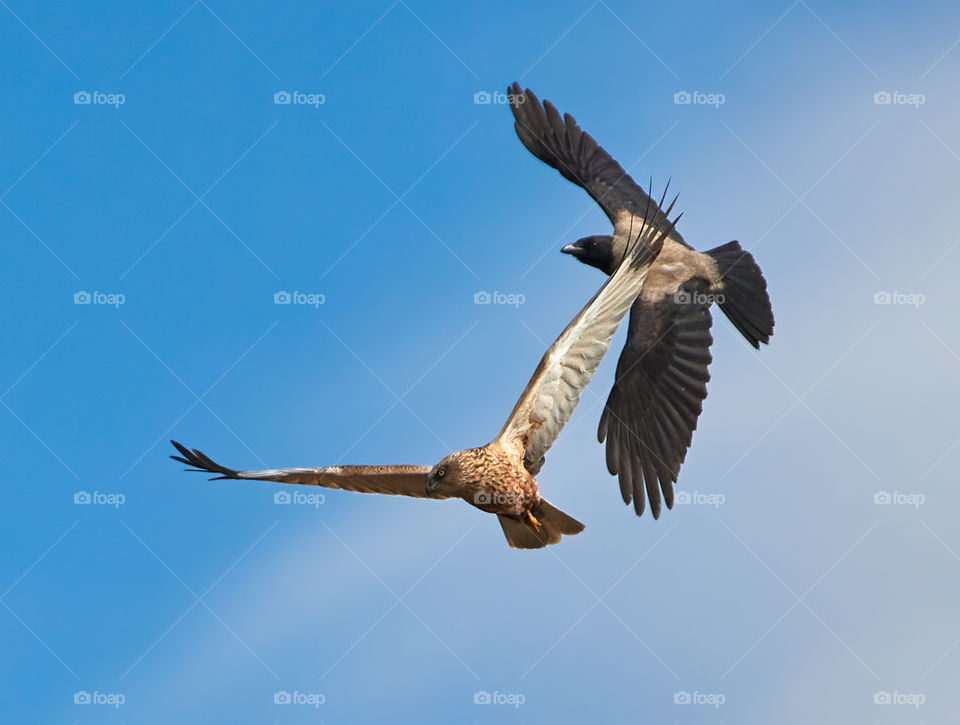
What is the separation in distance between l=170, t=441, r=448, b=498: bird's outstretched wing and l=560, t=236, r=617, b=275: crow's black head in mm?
5400

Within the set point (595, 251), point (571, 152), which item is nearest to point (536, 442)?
point (595, 251)

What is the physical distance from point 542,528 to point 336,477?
2054 mm

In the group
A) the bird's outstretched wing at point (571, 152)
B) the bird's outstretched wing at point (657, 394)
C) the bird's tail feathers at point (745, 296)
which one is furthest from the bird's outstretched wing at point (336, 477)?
the bird's outstretched wing at point (571, 152)

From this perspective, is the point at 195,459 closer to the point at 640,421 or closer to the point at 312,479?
the point at 312,479

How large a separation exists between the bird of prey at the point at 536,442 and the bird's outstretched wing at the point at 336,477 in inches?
1.2

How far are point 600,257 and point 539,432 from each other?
564cm

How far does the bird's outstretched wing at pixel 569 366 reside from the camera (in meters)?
12.0

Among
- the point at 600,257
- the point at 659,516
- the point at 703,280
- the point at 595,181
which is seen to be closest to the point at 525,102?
the point at 595,181

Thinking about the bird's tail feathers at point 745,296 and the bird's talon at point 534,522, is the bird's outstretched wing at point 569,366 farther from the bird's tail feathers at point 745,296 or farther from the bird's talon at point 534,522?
the bird's tail feathers at point 745,296

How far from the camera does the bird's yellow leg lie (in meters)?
12.5

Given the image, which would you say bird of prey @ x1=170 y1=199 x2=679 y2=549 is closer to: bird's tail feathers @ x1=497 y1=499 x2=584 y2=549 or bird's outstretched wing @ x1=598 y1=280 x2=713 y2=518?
bird's tail feathers @ x1=497 y1=499 x2=584 y2=549

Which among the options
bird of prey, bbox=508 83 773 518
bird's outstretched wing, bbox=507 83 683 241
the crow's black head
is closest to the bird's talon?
bird of prey, bbox=508 83 773 518

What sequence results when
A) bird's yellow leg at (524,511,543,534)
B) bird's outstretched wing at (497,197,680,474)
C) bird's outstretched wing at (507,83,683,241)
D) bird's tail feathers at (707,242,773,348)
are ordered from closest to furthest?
bird's outstretched wing at (497,197,680,474) < bird's yellow leg at (524,511,543,534) < bird's tail feathers at (707,242,773,348) < bird's outstretched wing at (507,83,683,241)

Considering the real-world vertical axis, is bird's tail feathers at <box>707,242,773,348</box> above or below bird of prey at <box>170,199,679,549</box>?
above
